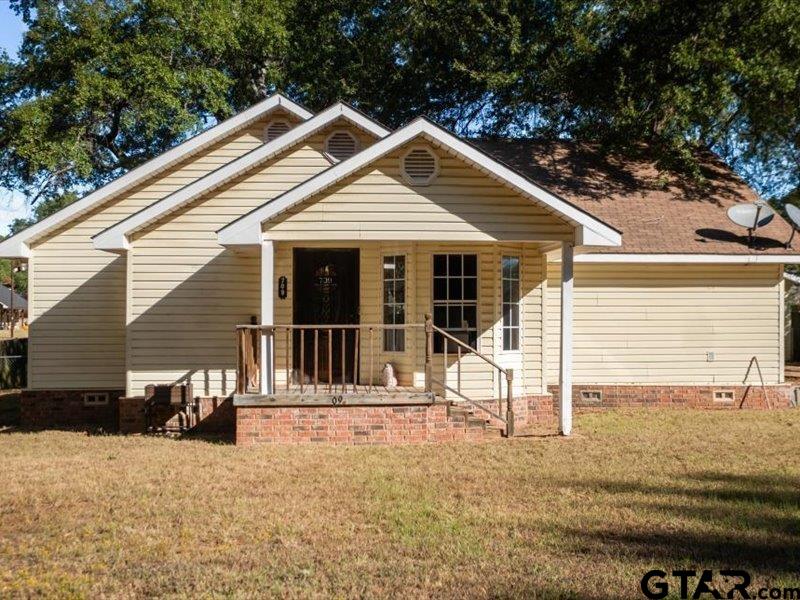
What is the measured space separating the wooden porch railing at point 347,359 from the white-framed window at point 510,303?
1.90 feet

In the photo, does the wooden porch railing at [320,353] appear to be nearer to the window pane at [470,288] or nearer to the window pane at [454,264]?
the window pane at [470,288]

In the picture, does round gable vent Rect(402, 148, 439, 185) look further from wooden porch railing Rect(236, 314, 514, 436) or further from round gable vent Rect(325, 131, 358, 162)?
round gable vent Rect(325, 131, 358, 162)

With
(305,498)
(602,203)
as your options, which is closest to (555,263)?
(602,203)

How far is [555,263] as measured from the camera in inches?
556

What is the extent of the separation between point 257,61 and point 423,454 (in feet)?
63.0

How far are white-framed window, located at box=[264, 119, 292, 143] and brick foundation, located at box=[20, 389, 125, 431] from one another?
17.7 feet

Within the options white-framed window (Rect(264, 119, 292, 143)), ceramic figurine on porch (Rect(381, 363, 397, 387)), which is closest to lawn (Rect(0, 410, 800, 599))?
ceramic figurine on porch (Rect(381, 363, 397, 387))

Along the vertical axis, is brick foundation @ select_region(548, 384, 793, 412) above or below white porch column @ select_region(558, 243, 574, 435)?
below

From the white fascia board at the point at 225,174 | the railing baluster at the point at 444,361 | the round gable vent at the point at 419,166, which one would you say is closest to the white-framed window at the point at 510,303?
the railing baluster at the point at 444,361

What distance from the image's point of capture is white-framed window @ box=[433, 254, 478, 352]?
12.4m

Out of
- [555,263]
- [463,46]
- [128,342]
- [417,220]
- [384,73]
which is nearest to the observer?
[417,220]

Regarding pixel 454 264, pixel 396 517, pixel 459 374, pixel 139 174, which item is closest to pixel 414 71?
pixel 139 174

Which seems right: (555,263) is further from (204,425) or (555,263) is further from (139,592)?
(139,592)

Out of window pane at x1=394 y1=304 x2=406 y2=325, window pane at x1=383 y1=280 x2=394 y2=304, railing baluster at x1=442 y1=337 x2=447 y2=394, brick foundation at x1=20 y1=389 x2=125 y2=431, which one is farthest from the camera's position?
brick foundation at x1=20 y1=389 x2=125 y2=431
